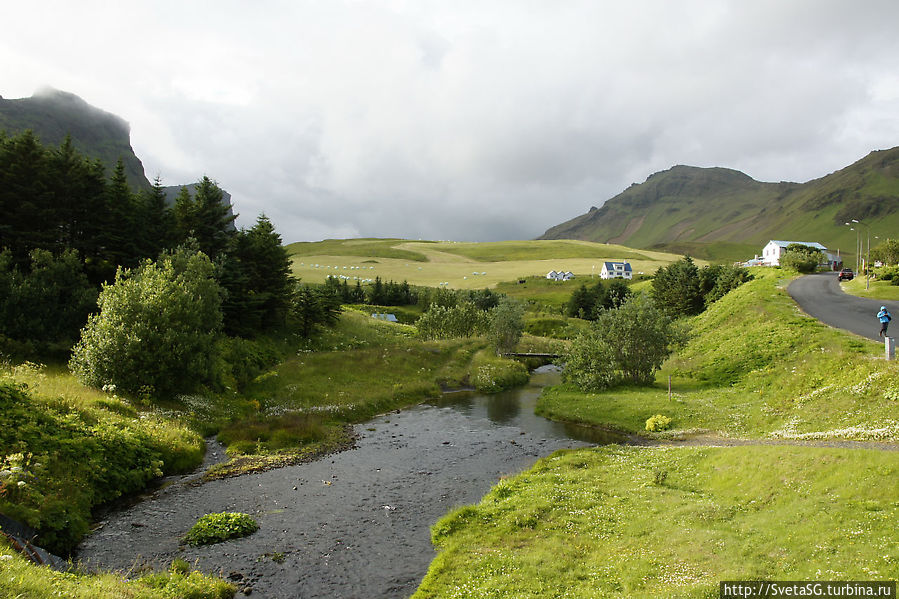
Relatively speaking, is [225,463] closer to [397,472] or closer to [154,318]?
[397,472]

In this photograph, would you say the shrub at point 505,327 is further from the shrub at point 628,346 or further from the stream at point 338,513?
the stream at point 338,513

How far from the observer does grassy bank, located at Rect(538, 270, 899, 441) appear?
108ft

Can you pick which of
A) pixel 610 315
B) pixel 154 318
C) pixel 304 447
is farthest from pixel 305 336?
pixel 610 315

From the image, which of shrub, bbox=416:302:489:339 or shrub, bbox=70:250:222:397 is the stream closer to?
shrub, bbox=70:250:222:397

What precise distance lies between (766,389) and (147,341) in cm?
5634

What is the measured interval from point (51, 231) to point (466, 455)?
56.2 meters

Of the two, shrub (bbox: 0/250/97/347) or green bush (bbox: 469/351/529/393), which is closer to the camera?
shrub (bbox: 0/250/97/347)

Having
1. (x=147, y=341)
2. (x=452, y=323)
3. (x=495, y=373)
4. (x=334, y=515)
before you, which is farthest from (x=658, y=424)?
(x=452, y=323)

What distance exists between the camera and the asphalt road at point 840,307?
171ft

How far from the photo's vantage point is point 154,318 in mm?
42188

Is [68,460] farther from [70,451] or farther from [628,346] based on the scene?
[628,346]

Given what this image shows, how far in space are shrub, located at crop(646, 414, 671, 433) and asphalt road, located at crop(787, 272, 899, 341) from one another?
2344 centimetres

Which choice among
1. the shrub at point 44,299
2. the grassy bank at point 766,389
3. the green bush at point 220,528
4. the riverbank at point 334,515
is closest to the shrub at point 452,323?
the grassy bank at point 766,389

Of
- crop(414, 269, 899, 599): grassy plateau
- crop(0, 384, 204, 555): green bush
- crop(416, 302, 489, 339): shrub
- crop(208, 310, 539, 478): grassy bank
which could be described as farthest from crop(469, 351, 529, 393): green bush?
crop(0, 384, 204, 555): green bush
